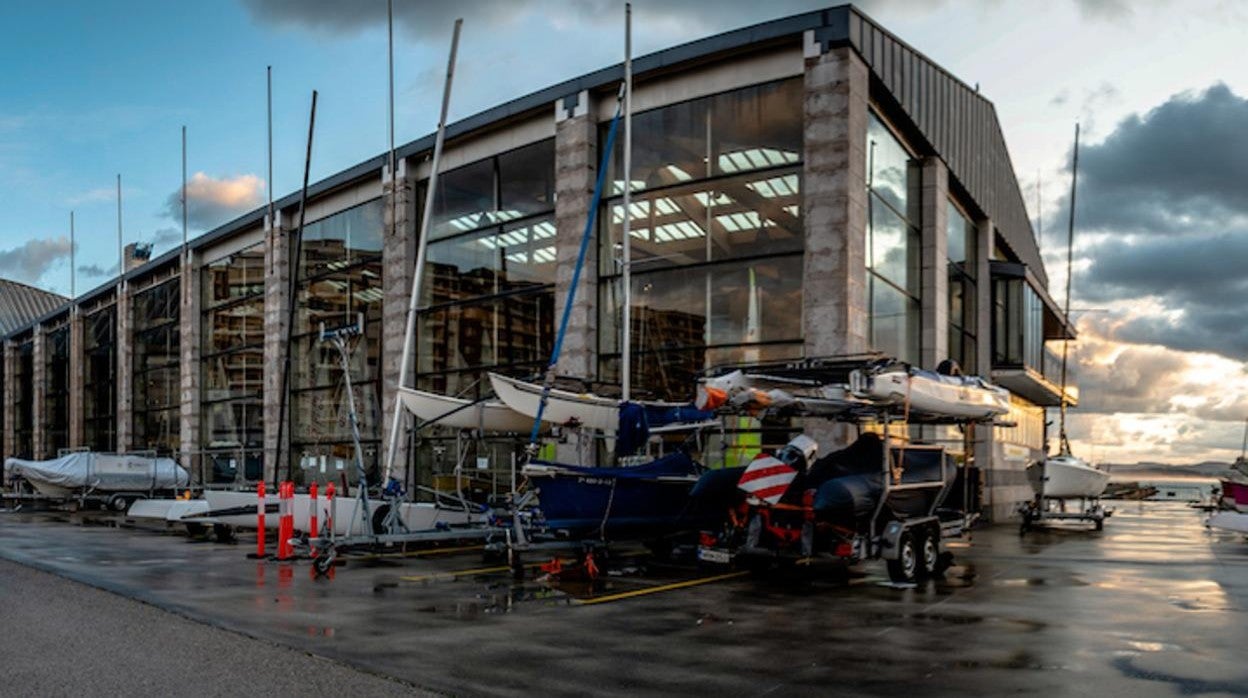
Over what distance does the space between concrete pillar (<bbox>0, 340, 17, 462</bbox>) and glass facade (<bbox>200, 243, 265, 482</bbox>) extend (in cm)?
3805

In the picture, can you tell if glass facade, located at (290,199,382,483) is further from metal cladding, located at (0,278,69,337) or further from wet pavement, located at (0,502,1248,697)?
metal cladding, located at (0,278,69,337)

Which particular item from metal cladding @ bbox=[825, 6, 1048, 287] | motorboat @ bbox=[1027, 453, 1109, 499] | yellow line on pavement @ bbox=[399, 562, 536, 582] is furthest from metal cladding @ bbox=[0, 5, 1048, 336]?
yellow line on pavement @ bbox=[399, 562, 536, 582]

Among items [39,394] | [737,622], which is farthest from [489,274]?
[39,394]

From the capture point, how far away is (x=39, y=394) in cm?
6794

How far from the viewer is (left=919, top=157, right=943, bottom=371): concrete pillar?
28906 millimetres

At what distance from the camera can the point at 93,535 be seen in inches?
971

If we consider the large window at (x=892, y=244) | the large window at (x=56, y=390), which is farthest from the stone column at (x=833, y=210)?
the large window at (x=56, y=390)

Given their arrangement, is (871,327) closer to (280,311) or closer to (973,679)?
(973,679)

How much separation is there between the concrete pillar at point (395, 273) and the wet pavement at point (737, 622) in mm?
13895

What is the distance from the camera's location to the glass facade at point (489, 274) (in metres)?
29.0

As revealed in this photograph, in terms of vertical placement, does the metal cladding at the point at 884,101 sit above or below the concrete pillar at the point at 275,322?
above

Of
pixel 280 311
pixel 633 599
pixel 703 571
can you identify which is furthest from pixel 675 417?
pixel 280 311

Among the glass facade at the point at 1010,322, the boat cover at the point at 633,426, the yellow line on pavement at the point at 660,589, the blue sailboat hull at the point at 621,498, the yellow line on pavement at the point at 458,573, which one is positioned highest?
the glass facade at the point at 1010,322

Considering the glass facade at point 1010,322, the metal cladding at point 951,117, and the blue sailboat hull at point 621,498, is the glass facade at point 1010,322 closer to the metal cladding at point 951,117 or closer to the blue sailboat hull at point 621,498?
the metal cladding at point 951,117
